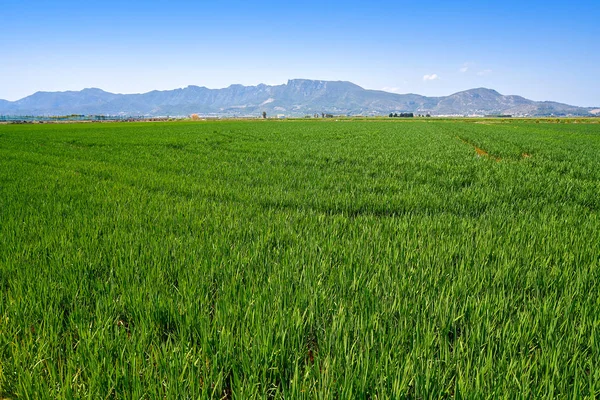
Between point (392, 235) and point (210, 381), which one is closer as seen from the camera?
point (210, 381)

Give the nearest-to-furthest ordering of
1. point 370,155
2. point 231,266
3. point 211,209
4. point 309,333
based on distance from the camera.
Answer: point 309,333
point 231,266
point 211,209
point 370,155

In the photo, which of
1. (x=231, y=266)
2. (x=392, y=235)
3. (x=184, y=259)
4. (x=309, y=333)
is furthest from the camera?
(x=392, y=235)

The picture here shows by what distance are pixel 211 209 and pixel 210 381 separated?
5.10m

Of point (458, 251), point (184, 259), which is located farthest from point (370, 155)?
point (184, 259)

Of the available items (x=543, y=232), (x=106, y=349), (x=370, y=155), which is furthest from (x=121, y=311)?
(x=370, y=155)

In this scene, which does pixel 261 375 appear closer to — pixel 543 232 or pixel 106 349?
pixel 106 349

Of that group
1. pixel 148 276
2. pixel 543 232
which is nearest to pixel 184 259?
pixel 148 276

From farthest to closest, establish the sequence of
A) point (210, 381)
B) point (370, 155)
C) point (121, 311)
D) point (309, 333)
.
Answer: point (370, 155), point (121, 311), point (309, 333), point (210, 381)

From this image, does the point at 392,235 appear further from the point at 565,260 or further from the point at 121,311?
the point at 121,311

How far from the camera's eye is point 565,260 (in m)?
4.02

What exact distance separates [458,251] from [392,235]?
1055mm

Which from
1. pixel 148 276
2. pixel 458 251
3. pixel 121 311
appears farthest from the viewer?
pixel 458 251

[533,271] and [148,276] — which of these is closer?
[148,276]

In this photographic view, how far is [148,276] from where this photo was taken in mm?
3416
